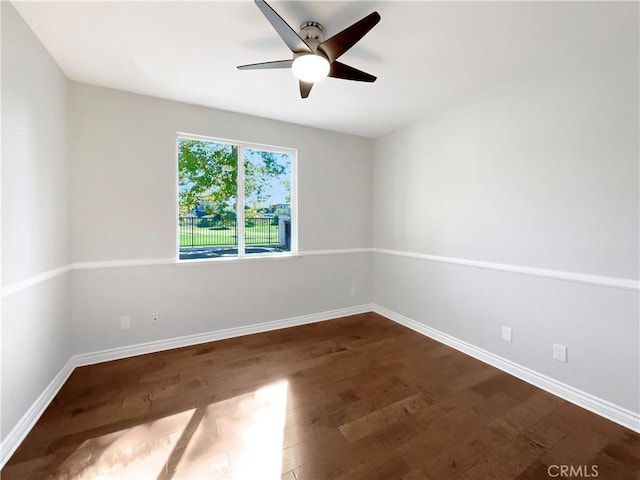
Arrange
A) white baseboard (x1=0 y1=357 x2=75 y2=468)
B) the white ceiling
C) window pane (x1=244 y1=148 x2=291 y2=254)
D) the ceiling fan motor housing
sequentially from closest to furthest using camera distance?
white baseboard (x1=0 y1=357 x2=75 y2=468)
the white ceiling
the ceiling fan motor housing
window pane (x1=244 y1=148 x2=291 y2=254)

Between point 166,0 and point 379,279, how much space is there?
3571 mm

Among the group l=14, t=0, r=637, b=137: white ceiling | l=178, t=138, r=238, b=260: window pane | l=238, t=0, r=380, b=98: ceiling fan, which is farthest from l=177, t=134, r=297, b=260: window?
l=238, t=0, r=380, b=98: ceiling fan

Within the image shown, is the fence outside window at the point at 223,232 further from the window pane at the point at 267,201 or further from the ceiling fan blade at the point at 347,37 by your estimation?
the ceiling fan blade at the point at 347,37

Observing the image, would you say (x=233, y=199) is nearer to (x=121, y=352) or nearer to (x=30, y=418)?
(x=121, y=352)

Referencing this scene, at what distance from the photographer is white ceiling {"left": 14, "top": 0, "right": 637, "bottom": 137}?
1654mm

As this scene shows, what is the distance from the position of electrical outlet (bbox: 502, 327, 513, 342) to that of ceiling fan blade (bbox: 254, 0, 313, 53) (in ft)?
8.96

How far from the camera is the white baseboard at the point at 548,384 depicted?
1.83 meters

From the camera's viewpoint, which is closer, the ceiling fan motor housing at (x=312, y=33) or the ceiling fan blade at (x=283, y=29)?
the ceiling fan blade at (x=283, y=29)

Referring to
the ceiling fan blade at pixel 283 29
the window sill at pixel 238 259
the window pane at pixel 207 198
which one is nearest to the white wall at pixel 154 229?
the window sill at pixel 238 259

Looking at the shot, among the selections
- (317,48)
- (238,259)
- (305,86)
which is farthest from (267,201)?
(317,48)

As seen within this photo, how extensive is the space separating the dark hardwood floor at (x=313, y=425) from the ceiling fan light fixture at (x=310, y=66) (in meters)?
2.28

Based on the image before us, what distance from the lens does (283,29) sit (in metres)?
1.52

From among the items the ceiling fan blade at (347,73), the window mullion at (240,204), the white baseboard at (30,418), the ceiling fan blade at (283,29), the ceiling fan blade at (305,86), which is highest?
the ceiling fan blade at (283,29)

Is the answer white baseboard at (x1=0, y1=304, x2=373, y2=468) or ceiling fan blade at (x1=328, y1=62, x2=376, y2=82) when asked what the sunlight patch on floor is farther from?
ceiling fan blade at (x1=328, y1=62, x2=376, y2=82)
